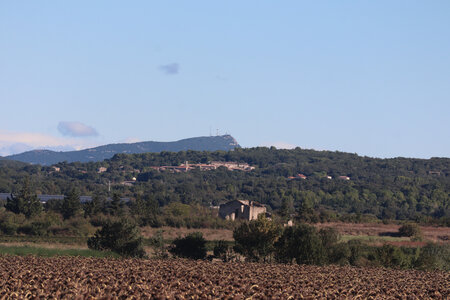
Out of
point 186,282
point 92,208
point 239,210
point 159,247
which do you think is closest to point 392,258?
point 159,247

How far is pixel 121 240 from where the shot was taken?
222 feet

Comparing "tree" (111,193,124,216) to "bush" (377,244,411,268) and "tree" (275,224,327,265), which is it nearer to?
"tree" (275,224,327,265)

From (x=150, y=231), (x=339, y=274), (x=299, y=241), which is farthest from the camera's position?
(x=150, y=231)

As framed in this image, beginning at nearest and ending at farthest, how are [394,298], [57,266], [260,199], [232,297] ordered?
[232,297]
[394,298]
[57,266]
[260,199]

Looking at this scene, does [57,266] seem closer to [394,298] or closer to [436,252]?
[394,298]

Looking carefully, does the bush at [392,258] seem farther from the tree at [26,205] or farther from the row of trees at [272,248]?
the tree at [26,205]

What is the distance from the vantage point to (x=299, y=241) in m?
64.9

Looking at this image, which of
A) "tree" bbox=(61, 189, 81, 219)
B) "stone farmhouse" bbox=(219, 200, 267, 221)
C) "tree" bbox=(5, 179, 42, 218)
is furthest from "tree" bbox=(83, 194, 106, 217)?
"stone farmhouse" bbox=(219, 200, 267, 221)

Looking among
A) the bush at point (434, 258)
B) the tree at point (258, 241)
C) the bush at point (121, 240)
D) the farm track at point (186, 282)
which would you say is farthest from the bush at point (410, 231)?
the farm track at point (186, 282)

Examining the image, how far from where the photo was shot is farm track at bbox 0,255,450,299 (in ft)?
94.1

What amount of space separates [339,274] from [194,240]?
85.0 ft

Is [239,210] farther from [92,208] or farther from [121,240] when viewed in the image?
[121,240]

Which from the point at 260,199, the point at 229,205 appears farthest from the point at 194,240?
the point at 260,199

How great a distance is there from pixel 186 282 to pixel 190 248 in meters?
34.4
